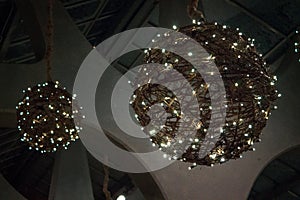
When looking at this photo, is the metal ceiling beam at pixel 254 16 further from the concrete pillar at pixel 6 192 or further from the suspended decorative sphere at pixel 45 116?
the concrete pillar at pixel 6 192

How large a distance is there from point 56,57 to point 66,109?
2.19 meters

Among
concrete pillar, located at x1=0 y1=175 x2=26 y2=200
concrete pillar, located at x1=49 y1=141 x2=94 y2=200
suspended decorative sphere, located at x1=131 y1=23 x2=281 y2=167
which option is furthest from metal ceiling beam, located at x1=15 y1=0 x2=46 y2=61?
suspended decorative sphere, located at x1=131 y1=23 x2=281 y2=167

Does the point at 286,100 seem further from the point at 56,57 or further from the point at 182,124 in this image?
the point at 182,124

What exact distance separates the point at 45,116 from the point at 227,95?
1418 millimetres

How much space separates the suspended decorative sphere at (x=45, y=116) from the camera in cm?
341

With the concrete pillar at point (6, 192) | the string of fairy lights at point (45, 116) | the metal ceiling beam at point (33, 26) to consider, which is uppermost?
the metal ceiling beam at point (33, 26)

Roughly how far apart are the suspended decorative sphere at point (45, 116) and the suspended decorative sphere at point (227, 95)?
88 cm

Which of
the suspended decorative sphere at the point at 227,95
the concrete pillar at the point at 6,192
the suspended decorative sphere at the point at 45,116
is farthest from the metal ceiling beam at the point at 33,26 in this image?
the suspended decorative sphere at the point at 227,95

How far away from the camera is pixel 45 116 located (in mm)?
3393

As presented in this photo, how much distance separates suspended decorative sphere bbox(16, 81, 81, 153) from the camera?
3.41m

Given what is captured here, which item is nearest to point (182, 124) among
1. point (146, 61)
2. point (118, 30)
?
point (146, 61)

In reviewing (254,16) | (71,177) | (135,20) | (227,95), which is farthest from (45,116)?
(71,177)

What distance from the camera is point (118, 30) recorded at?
24.8 feet

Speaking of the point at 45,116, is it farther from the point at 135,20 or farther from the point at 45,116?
the point at 135,20
